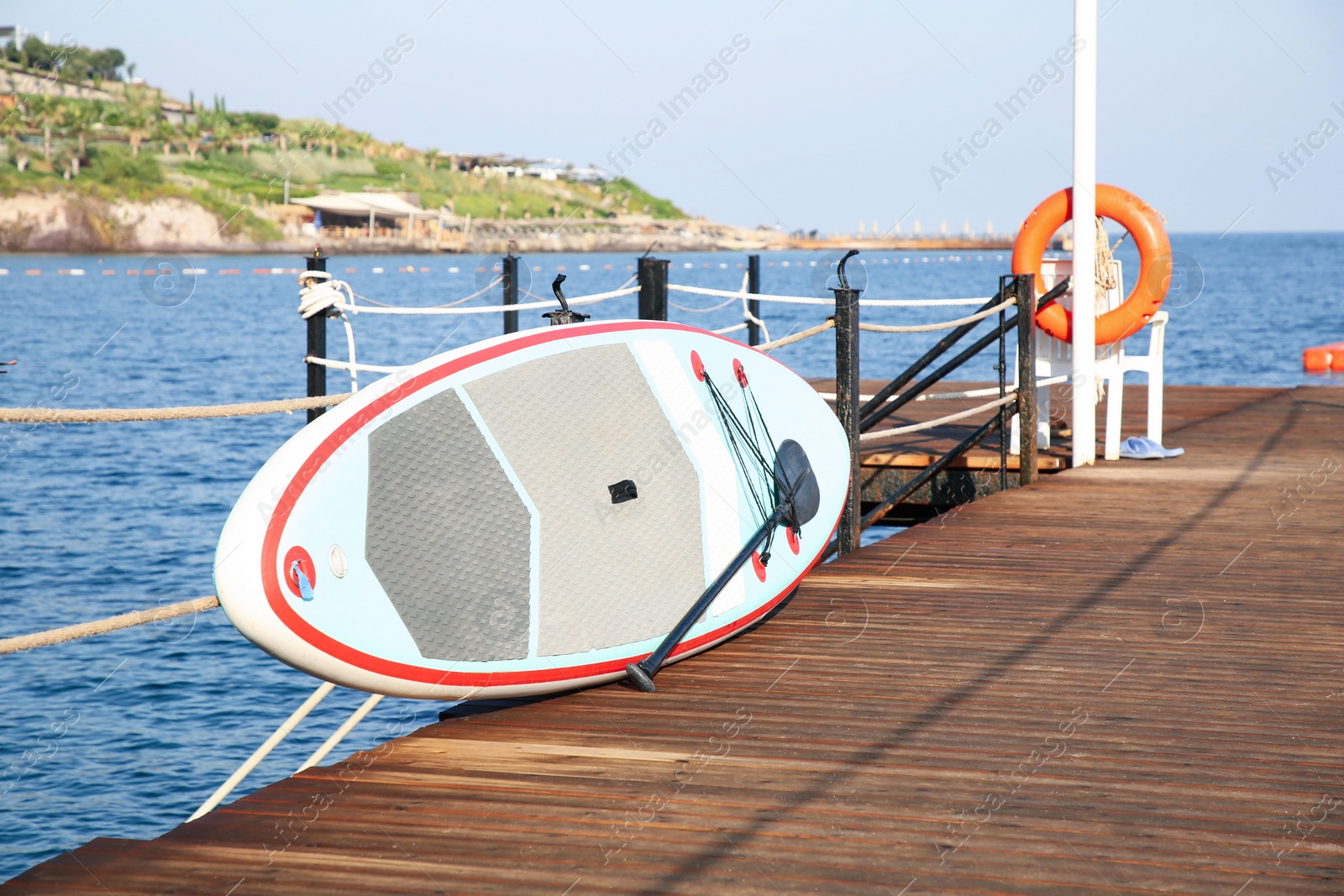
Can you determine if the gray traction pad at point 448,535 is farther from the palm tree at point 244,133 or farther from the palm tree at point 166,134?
the palm tree at point 244,133

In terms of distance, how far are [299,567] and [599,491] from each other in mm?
1048

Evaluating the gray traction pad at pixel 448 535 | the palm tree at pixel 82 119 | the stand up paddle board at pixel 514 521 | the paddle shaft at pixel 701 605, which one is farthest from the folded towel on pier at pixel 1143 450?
the palm tree at pixel 82 119

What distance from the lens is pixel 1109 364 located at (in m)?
8.26

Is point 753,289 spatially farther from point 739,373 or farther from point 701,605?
point 701,605

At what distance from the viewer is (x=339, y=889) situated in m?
2.58

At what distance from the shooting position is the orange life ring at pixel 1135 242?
27.0ft

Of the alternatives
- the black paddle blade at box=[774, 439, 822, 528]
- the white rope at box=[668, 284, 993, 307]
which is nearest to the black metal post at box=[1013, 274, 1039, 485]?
the white rope at box=[668, 284, 993, 307]

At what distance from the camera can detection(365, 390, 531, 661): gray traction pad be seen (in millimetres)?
3438

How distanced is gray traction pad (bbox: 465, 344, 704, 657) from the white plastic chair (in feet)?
15.6

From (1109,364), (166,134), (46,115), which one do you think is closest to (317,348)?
(1109,364)

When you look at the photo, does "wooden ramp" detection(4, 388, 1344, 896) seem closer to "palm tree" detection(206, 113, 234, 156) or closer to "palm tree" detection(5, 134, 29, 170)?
"palm tree" detection(5, 134, 29, 170)

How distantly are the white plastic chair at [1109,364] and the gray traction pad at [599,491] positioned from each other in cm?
476

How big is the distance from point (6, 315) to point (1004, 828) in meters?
53.7

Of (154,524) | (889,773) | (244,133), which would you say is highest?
(244,133)
